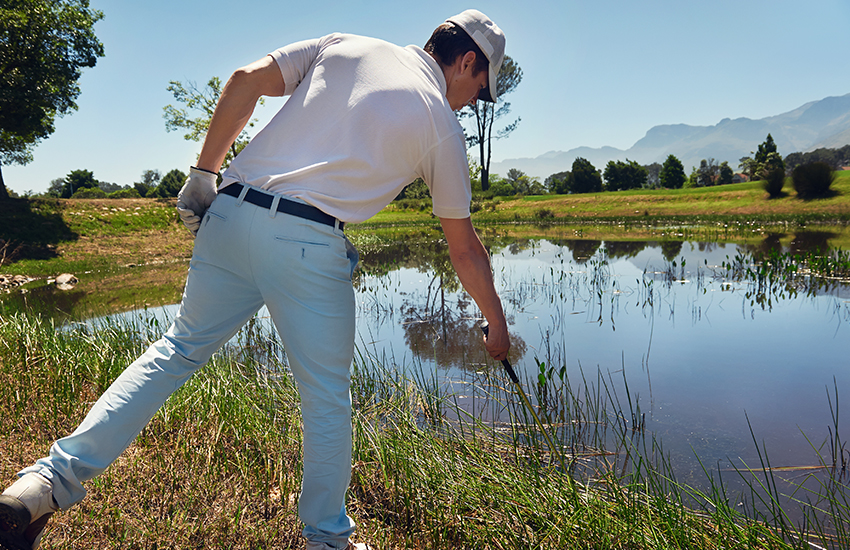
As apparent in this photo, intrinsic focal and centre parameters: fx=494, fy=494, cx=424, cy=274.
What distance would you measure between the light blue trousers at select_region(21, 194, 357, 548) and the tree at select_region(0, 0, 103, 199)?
20.5 m

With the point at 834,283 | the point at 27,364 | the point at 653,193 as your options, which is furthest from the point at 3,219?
the point at 653,193

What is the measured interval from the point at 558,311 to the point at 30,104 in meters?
19.9

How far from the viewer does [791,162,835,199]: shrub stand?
23203mm

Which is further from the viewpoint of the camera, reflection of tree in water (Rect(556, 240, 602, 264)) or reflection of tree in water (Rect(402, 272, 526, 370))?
reflection of tree in water (Rect(556, 240, 602, 264))

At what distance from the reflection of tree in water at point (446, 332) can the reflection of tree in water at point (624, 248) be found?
6017 mm

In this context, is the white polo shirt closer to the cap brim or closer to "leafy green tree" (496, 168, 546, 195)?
the cap brim

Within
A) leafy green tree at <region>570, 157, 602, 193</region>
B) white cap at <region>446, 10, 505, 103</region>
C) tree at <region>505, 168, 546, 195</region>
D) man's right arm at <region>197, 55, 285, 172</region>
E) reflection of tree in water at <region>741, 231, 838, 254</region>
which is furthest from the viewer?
tree at <region>505, 168, 546, 195</region>

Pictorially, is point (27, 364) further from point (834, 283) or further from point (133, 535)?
point (834, 283)

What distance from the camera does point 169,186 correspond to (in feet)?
148

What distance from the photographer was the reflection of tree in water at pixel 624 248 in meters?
12.2

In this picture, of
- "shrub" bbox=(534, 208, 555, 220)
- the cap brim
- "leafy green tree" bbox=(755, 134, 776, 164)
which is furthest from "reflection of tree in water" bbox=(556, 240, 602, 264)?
"leafy green tree" bbox=(755, 134, 776, 164)

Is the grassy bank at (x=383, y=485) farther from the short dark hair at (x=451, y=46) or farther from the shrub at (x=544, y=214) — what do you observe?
the shrub at (x=544, y=214)

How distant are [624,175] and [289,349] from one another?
4816 cm

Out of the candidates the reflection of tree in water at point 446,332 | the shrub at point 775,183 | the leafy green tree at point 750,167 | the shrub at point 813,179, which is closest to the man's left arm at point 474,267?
the reflection of tree in water at point 446,332
